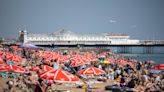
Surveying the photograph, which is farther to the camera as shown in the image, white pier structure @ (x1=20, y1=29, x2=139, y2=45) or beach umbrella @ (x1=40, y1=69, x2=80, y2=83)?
white pier structure @ (x1=20, y1=29, x2=139, y2=45)

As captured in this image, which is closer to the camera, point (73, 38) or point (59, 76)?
point (59, 76)

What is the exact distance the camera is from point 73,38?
5094 inches

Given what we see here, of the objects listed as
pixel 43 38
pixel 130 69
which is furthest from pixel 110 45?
pixel 130 69

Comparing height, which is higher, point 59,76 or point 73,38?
point 59,76

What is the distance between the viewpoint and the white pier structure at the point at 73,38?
12018 cm

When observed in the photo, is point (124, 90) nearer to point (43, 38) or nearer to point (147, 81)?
point (147, 81)

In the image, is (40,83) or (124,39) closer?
(40,83)

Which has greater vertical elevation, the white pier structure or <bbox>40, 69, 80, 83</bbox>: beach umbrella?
<bbox>40, 69, 80, 83</bbox>: beach umbrella

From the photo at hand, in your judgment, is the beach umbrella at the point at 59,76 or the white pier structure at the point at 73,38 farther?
the white pier structure at the point at 73,38

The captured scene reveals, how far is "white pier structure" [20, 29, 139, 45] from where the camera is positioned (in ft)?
394

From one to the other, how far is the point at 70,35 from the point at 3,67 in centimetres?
11520

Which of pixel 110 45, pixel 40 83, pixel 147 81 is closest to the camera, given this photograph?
pixel 40 83

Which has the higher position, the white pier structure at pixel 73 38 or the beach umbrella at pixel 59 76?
the beach umbrella at pixel 59 76

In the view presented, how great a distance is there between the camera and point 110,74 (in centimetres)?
2364
